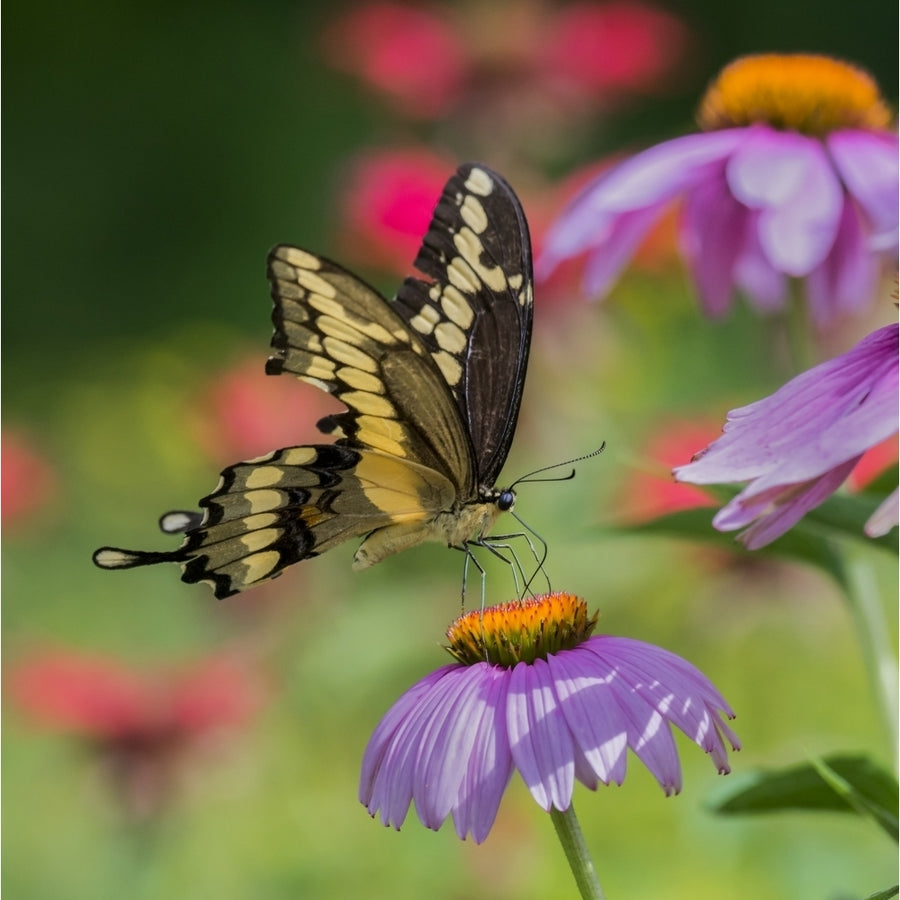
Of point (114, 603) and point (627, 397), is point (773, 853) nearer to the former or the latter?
point (627, 397)

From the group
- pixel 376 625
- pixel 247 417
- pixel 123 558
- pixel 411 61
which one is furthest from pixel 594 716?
pixel 411 61

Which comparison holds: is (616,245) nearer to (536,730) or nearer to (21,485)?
(536,730)

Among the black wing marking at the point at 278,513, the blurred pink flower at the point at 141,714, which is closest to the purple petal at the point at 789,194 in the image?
the black wing marking at the point at 278,513

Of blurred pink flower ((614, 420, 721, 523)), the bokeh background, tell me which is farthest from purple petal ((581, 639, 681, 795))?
blurred pink flower ((614, 420, 721, 523))

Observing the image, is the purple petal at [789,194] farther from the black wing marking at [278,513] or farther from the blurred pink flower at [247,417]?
the blurred pink flower at [247,417]

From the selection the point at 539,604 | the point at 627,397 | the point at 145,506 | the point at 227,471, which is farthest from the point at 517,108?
the point at 539,604

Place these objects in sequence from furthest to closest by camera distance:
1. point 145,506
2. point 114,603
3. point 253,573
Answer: point 145,506
point 114,603
point 253,573
